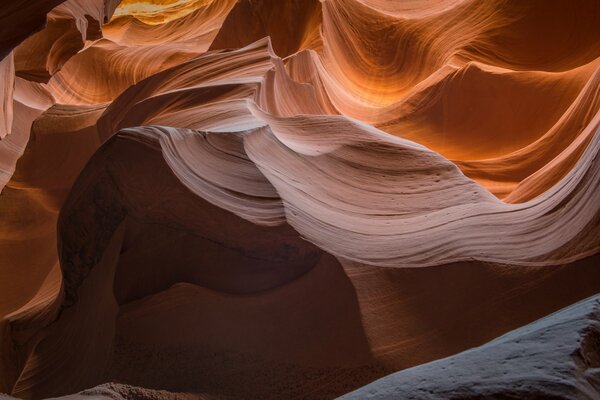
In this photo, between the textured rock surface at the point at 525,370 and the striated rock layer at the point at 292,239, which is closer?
the textured rock surface at the point at 525,370

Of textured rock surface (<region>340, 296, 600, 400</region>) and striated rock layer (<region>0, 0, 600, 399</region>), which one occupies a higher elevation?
striated rock layer (<region>0, 0, 600, 399</region>)

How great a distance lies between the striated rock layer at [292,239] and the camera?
9.83 ft

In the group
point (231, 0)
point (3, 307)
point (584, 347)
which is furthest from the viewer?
point (231, 0)

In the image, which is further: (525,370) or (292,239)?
(292,239)

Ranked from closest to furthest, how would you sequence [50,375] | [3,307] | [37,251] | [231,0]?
[50,375]
[3,307]
[37,251]
[231,0]

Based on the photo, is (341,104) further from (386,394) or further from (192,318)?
(386,394)

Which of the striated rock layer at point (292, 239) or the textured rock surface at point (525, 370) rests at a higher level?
the striated rock layer at point (292, 239)

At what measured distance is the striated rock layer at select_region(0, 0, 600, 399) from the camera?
300cm

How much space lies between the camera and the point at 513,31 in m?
6.06

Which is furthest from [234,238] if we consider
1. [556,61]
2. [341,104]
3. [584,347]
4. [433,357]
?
[556,61]

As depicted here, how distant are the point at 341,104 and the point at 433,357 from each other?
11.7 feet

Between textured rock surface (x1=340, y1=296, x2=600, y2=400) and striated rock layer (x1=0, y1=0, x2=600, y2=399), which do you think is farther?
striated rock layer (x1=0, y1=0, x2=600, y2=399)

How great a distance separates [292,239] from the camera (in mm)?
3342

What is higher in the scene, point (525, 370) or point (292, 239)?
point (292, 239)
